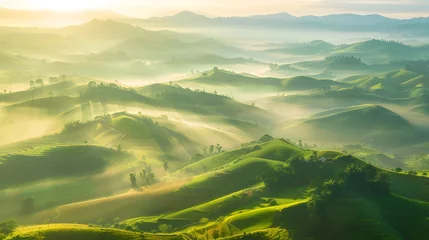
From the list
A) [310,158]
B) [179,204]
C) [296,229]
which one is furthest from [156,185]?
[296,229]

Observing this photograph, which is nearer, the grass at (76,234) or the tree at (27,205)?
the grass at (76,234)

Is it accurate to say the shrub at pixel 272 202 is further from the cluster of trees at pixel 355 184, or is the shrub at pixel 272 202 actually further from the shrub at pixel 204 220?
the shrub at pixel 204 220

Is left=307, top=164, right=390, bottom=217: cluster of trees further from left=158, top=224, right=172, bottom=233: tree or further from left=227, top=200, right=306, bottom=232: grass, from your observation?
left=158, top=224, right=172, bottom=233: tree

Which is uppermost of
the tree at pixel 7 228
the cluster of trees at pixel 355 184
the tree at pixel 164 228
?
the tree at pixel 7 228

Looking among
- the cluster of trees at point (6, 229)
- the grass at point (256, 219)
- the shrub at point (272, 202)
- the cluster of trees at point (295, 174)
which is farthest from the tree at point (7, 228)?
the cluster of trees at point (295, 174)

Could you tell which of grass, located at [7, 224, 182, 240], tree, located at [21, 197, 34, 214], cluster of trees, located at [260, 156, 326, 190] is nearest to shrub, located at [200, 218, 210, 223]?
grass, located at [7, 224, 182, 240]
